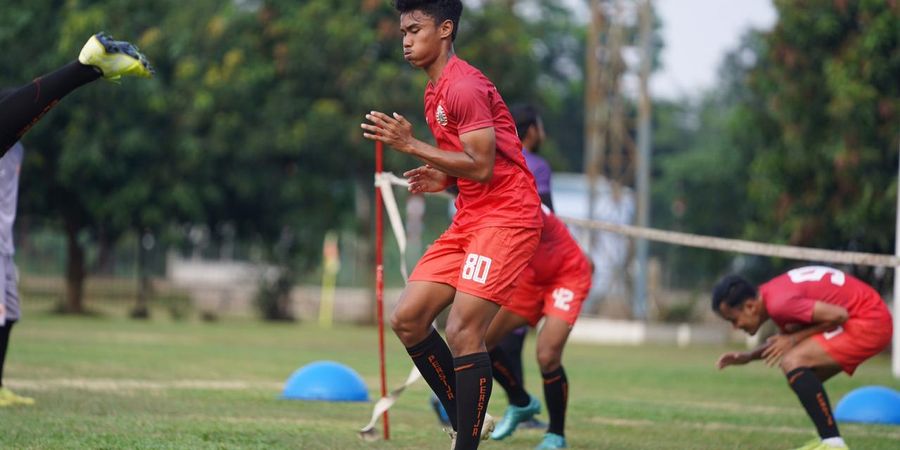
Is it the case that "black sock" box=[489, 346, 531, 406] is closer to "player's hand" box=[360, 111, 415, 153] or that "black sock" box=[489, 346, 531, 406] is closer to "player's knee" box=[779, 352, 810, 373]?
"player's knee" box=[779, 352, 810, 373]

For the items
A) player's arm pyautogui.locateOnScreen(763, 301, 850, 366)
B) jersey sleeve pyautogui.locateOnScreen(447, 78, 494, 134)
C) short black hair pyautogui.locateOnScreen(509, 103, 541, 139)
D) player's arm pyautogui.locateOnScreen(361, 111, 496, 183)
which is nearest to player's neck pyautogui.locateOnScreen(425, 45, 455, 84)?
jersey sleeve pyautogui.locateOnScreen(447, 78, 494, 134)

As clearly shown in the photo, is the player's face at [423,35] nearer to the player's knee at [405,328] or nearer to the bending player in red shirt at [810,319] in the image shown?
the player's knee at [405,328]

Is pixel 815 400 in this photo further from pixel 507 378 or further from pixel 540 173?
pixel 540 173

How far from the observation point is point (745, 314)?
366 inches

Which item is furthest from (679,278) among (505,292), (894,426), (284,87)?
(505,292)

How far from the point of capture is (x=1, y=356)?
10.7 meters

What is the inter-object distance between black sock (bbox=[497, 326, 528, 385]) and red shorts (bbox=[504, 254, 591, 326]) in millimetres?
340

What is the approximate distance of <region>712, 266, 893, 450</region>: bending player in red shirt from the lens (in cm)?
912

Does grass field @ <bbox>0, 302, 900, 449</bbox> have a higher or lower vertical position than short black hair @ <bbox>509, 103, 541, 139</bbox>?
lower

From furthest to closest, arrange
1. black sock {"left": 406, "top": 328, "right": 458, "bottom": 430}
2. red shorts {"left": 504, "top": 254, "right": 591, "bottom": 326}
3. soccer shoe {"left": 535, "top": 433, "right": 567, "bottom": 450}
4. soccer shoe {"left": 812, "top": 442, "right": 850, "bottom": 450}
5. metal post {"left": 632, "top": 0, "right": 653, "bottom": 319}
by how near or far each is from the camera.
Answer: metal post {"left": 632, "top": 0, "right": 653, "bottom": 319}, red shorts {"left": 504, "top": 254, "right": 591, "bottom": 326}, soccer shoe {"left": 535, "top": 433, "right": 567, "bottom": 450}, soccer shoe {"left": 812, "top": 442, "right": 850, "bottom": 450}, black sock {"left": 406, "top": 328, "right": 458, "bottom": 430}

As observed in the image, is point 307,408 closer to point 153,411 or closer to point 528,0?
point 153,411

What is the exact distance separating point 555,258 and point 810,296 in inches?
69.1

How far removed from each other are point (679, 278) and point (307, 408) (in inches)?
1054

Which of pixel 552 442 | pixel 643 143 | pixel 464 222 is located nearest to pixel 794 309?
pixel 552 442
